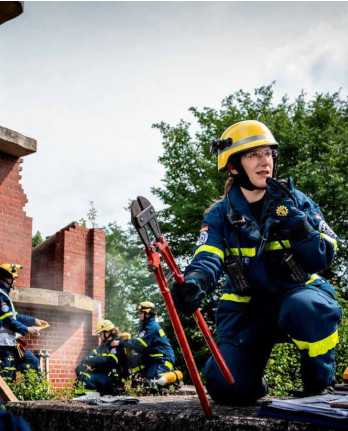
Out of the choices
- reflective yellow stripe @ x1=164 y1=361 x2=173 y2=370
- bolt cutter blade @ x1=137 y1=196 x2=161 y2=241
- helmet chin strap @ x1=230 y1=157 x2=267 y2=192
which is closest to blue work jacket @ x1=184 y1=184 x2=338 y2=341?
helmet chin strap @ x1=230 y1=157 x2=267 y2=192

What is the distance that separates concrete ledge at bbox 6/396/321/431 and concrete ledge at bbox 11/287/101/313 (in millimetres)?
5547

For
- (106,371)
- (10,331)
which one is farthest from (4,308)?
(106,371)

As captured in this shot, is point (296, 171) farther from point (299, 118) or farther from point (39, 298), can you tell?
point (39, 298)

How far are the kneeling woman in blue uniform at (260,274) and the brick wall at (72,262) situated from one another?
8100 millimetres

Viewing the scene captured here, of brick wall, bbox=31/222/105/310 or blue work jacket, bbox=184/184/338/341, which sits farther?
brick wall, bbox=31/222/105/310

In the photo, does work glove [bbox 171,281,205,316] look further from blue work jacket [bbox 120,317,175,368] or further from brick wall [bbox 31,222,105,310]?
brick wall [bbox 31,222,105,310]

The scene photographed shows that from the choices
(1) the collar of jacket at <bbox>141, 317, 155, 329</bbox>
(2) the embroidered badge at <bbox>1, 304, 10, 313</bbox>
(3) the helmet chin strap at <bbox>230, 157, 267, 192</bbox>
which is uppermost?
(3) the helmet chin strap at <bbox>230, 157, 267, 192</bbox>

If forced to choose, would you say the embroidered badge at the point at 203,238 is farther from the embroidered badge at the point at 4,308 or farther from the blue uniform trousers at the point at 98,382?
the blue uniform trousers at the point at 98,382

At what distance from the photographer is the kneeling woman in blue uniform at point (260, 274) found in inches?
102

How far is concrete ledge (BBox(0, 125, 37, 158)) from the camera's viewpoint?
9227mm

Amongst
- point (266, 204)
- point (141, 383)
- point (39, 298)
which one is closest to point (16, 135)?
point (39, 298)

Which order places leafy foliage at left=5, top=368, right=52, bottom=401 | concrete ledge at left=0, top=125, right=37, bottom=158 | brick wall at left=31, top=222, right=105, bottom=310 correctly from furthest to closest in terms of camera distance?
brick wall at left=31, top=222, right=105, bottom=310
concrete ledge at left=0, top=125, right=37, bottom=158
leafy foliage at left=5, top=368, right=52, bottom=401

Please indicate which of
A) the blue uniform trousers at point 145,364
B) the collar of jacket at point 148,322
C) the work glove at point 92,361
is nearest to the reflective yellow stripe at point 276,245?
the blue uniform trousers at point 145,364

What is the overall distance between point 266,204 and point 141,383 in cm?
680
